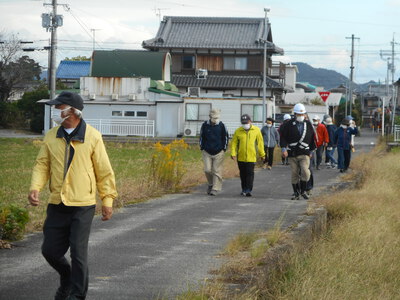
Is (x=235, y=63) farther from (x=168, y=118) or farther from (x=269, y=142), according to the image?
(x=269, y=142)

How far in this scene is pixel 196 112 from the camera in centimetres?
4884

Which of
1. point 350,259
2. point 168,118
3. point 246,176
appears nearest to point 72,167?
point 350,259

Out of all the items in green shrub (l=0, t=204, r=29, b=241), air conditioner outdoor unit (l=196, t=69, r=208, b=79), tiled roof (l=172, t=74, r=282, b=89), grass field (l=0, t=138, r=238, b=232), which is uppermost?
air conditioner outdoor unit (l=196, t=69, r=208, b=79)

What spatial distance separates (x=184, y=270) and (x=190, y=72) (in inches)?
2077

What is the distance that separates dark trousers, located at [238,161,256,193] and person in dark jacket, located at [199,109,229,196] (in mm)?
475

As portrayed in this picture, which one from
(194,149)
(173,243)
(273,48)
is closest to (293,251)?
(173,243)

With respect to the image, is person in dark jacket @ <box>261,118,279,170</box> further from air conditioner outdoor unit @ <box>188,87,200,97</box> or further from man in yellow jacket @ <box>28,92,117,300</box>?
air conditioner outdoor unit @ <box>188,87,200,97</box>

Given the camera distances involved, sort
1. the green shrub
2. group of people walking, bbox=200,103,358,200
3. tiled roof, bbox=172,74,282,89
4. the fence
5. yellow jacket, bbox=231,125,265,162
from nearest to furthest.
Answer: the green shrub → group of people walking, bbox=200,103,358,200 → yellow jacket, bbox=231,125,265,162 → the fence → tiled roof, bbox=172,74,282,89

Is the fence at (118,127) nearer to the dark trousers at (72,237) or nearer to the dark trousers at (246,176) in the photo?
the dark trousers at (246,176)

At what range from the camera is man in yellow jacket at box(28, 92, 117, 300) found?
19.5 ft

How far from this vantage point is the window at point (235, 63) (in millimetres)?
58000

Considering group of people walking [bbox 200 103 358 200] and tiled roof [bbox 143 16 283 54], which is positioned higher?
tiled roof [bbox 143 16 283 54]

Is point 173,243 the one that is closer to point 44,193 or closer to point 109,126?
point 44,193

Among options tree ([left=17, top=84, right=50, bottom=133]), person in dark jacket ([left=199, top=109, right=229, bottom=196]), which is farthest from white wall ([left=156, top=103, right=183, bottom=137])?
person in dark jacket ([left=199, top=109, right=229, bottom=196])
